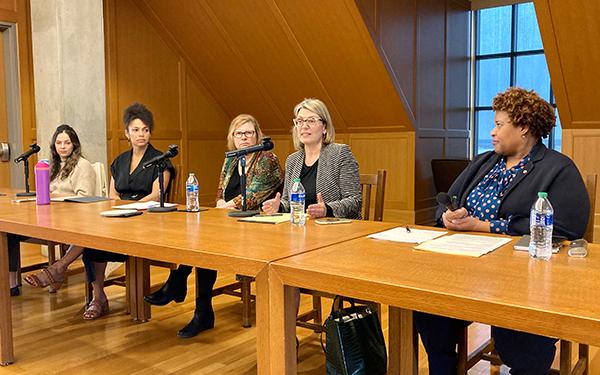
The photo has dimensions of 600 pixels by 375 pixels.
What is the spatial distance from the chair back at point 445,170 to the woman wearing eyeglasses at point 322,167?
353 cm

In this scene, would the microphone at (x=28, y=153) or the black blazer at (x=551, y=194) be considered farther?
the microphone at (x=28, y=153)

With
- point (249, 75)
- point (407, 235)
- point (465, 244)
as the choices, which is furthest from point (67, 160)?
point (249, 75)

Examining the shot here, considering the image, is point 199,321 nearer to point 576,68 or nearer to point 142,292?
point 142,292

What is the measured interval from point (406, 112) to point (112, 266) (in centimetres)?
328

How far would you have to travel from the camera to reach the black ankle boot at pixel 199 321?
300 cm

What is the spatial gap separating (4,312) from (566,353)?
225cm

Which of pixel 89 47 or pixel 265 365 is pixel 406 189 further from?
pixel 265 365

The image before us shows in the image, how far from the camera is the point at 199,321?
3051mm

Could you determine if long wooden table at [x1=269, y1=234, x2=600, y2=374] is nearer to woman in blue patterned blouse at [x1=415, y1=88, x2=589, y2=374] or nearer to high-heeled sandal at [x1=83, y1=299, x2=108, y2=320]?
woman in blue patterned blouse at [x1=415, y1=88, x2=589, y2=374]

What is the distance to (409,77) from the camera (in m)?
6.14

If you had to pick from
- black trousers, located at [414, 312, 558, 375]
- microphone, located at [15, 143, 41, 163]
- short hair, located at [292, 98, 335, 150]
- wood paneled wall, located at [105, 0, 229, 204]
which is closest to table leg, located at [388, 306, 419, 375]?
black trousers, located at [414, 312, 558, 375]

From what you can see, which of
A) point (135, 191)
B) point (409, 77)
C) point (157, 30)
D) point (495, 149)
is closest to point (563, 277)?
point (495, 149)

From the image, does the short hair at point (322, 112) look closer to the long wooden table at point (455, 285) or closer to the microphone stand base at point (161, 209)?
the microphone stand base at point (161, 209)

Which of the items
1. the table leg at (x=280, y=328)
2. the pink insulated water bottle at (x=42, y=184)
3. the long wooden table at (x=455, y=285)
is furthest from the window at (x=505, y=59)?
the table leg at (x=280, y=328)
